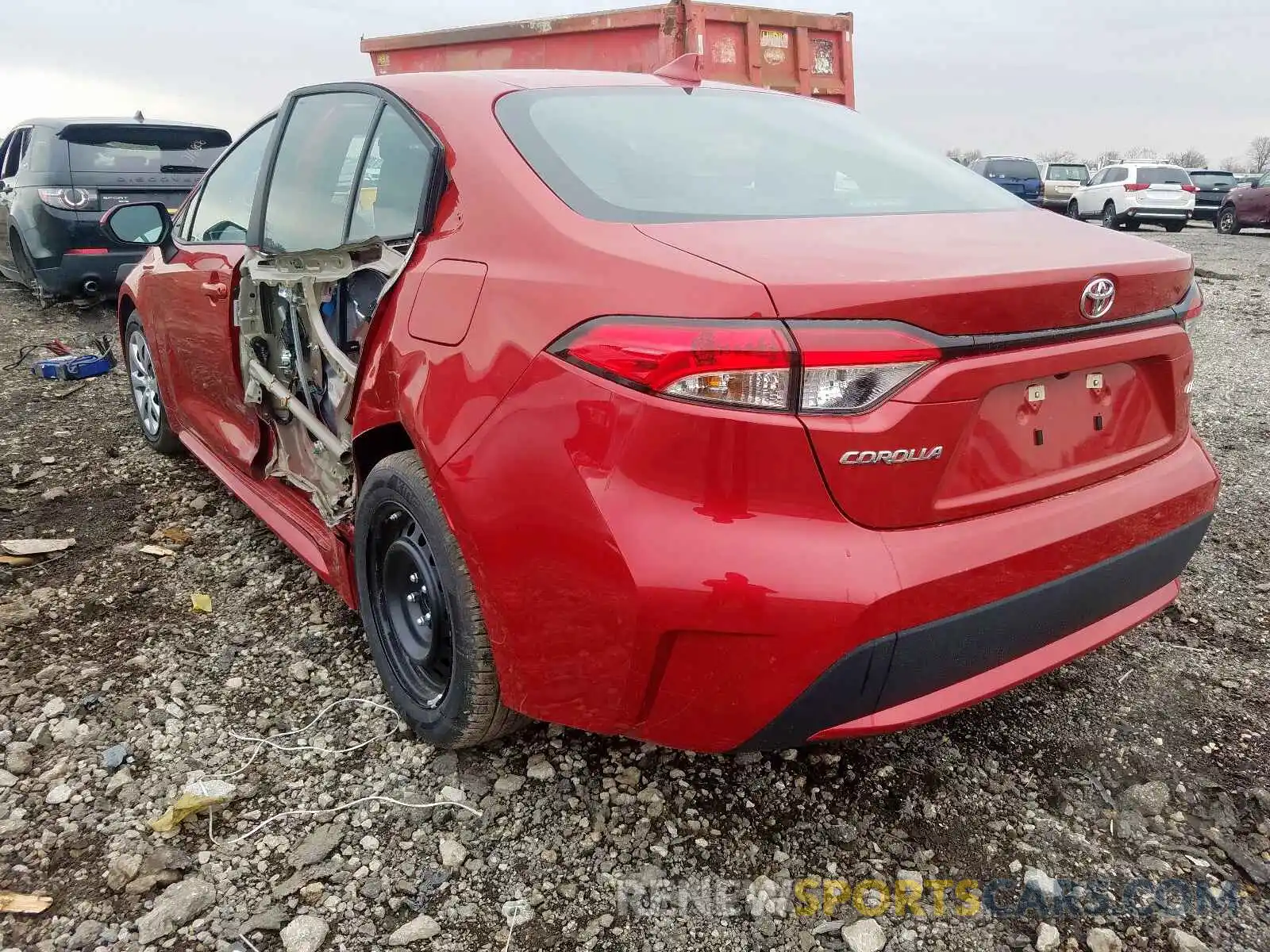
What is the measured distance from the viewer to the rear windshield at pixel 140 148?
7277 millimetres

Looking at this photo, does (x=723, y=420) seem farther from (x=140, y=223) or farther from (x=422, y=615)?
(x=140, y=223)

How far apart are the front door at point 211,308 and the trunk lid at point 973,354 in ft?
6.41

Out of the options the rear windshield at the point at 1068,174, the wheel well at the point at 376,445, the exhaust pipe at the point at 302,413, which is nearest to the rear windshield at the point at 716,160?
the wheel well at the point at 376,445

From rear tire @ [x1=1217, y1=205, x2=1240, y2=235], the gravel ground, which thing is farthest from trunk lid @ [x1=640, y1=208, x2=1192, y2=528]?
rear tire @ [x1=1217, y1=205, x2=1240, y2=235]

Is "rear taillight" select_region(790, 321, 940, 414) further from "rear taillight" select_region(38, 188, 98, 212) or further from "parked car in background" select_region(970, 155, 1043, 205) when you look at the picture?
"parked car in background" select_region(970, 155, 1043, 205)

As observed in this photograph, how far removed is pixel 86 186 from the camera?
7254 millimetres

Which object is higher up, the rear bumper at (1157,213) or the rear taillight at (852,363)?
the rear taillight at (852,363)

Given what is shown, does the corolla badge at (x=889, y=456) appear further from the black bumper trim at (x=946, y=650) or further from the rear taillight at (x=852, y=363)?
the black bumper trim at (x=946, y=650)

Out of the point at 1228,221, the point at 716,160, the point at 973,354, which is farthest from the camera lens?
the point at 1228,221

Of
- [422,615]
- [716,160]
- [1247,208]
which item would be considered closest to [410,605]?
[422,615]

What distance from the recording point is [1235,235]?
64.1 feet

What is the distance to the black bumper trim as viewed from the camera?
1.55 meters

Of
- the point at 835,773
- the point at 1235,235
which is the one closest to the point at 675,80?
the point at 835,773

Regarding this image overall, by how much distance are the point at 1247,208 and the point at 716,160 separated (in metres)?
21.6
